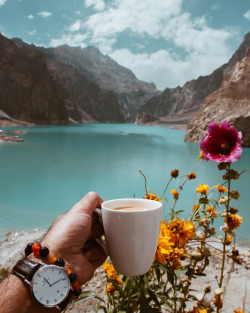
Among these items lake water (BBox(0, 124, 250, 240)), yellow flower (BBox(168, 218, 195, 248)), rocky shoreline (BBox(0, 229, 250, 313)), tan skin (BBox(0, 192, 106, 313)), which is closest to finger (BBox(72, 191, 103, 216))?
tan skin (BBox(0, 192, 106, 313))

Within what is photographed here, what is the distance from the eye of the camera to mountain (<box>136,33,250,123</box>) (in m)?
103

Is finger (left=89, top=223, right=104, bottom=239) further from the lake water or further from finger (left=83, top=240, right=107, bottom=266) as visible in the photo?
the lake water


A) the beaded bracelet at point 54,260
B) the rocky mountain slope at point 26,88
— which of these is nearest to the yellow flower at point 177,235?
the beaded bracelet at point 54,260

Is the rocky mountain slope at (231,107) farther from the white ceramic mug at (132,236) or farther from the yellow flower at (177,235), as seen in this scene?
the white ceramic mug at (132,236)

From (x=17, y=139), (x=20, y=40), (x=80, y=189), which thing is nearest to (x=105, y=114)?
(x=20, y=40)

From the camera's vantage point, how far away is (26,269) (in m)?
0.58

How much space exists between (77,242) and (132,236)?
199 millimetres

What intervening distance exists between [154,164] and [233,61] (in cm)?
11273

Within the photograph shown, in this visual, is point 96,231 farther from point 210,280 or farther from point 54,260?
point 210,280

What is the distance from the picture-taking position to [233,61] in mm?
104562

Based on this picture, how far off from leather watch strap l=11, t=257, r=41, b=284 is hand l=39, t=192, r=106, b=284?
0.06 metres

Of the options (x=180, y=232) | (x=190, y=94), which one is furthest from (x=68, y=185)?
(x=190, y=94)

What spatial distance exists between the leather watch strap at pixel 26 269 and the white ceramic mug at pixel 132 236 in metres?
0.18

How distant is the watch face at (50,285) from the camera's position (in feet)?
1.86
